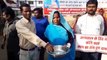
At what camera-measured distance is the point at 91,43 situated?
20.1 feet

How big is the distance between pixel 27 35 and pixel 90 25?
1.35 m

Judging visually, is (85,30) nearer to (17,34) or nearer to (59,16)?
(59,16)

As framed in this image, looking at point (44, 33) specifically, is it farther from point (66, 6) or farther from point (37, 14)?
point (66, 6)

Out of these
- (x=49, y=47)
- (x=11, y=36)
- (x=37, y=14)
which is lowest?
(x=49, y=47)

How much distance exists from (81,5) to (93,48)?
1665 mm

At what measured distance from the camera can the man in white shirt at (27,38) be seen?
5.40 meters

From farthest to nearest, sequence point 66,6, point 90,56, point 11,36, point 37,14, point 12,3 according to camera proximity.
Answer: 1. point 12,3
2. point 66,6
3. point 37,14
4. point 90,56
5. point 11,36

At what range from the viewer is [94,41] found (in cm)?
609

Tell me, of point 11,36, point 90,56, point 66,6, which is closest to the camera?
point 11,36

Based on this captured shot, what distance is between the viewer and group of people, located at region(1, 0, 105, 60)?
5.46 meters

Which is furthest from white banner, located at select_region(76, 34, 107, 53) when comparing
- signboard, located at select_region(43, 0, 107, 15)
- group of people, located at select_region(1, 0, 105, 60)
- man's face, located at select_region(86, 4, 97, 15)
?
signboard, located at select_region(43, 0, 107, 15)

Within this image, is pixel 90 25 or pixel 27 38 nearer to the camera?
pixel 27 38

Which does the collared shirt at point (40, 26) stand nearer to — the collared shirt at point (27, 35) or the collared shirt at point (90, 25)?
the collared shirt at point (90, 25)

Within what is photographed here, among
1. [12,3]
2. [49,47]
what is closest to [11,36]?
[49,47]
